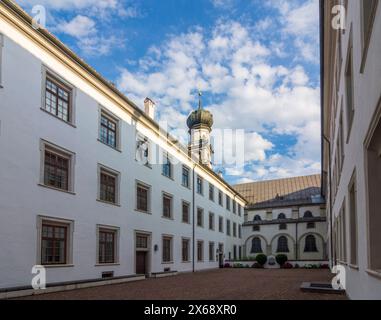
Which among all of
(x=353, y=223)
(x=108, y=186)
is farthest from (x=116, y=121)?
(x=353, y=223)

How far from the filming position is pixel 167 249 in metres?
30.1

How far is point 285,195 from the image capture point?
58438 millimetres

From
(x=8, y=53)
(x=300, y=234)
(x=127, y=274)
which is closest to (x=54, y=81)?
(x=8, y=53)

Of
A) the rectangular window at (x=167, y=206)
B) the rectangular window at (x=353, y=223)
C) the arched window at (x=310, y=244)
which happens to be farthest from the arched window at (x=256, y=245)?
the rectangular window at (x=353, y=223)

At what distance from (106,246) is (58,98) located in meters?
8.18

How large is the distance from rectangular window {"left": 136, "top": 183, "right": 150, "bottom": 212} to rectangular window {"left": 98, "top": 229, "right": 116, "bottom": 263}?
367cm

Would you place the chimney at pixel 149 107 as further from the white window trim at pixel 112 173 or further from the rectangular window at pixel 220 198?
the rectangular window at pixel 220 198

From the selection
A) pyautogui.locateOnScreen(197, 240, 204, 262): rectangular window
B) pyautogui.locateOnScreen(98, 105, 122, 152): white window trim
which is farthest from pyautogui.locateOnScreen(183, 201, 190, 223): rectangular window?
pyautogui.locateOnScreen(98, 105, 122, 152): white window trim

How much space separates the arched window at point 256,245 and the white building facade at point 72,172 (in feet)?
81.8

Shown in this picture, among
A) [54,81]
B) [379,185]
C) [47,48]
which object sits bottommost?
[379,185]

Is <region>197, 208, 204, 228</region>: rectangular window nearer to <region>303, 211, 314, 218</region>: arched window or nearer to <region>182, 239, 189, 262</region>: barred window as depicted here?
<region>182, 239, 189, 262</region>: barred window

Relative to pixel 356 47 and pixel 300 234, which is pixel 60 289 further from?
pixel 300 234

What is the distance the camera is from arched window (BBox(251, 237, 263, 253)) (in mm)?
53537
